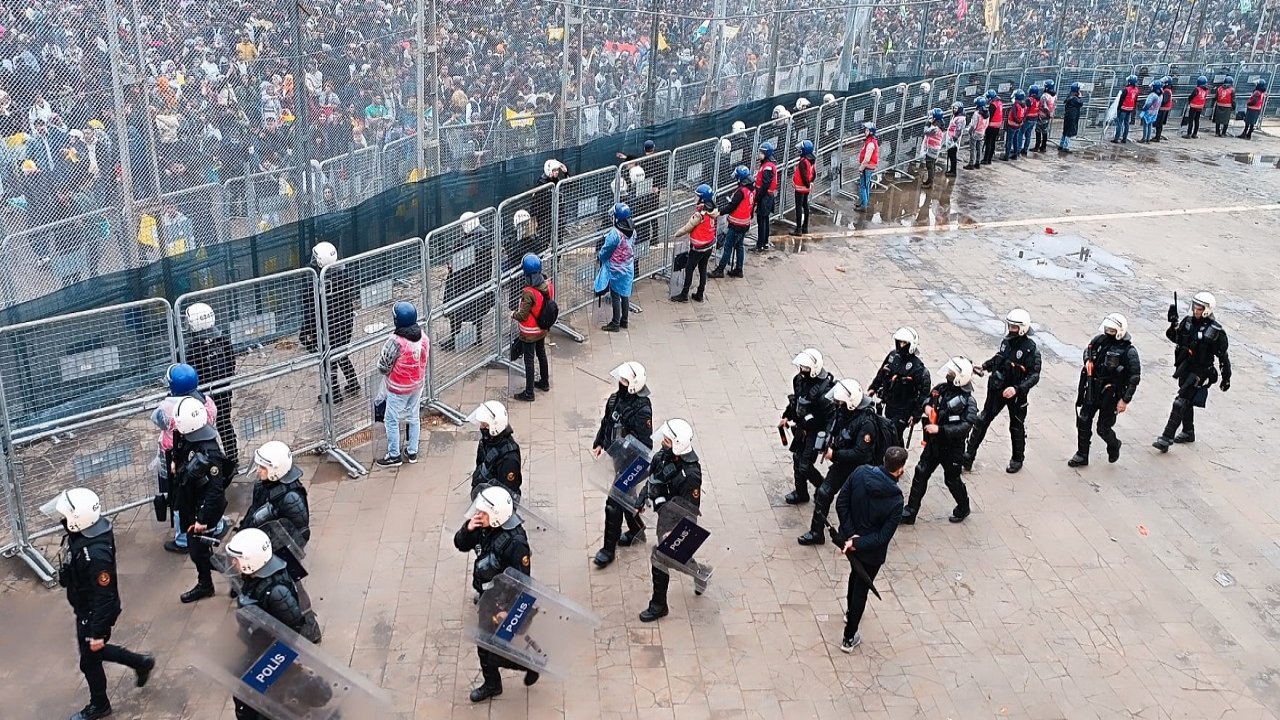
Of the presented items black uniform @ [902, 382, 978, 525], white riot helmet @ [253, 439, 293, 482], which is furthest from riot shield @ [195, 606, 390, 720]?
black uniform @ [902, 382, 978, 525]

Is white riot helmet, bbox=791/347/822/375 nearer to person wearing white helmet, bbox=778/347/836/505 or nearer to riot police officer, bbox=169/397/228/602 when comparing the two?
person wearing white helmet, bbox=778/347/836/505

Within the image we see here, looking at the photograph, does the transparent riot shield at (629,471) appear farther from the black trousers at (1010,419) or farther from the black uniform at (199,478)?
the black trousers at (1010,419)

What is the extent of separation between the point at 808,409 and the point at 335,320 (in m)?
4.17

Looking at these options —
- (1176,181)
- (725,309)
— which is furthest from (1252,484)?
(1176,181)

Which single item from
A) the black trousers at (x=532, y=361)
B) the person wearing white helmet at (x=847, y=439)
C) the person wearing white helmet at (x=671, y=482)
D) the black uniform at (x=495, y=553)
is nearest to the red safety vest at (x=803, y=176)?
the black trousers at (x=532, y=361)

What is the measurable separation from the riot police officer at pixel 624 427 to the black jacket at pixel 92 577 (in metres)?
3.42

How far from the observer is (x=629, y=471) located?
305 inches

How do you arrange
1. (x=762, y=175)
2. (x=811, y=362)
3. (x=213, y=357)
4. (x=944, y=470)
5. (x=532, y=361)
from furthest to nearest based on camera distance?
(x=762, y=175), (x=532, y=361), (x=944, y=470), (x=811, y=362), (x=213, y=357)

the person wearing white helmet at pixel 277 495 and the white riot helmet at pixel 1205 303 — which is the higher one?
the white riot helmet at pixel 1205 303

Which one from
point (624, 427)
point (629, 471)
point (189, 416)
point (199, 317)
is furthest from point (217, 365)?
point (629, 471)

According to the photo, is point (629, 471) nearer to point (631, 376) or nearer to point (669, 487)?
point (669, 487)

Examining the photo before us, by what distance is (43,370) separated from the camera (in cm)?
783

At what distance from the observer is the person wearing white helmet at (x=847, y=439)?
27.0ft

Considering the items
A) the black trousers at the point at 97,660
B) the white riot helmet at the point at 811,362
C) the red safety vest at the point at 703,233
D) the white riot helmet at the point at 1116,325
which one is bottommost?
the black trousers at the point at 97,660
